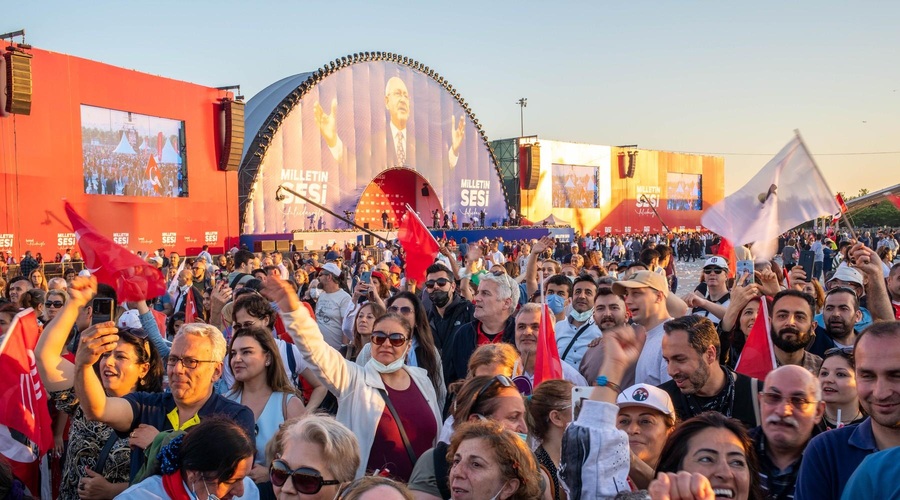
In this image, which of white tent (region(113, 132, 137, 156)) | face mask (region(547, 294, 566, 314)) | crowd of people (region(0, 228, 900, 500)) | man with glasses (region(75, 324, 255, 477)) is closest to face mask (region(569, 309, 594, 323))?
crowd of people (region(0, 228, 900, 500))

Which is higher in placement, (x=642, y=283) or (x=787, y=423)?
(x=642, y=283)

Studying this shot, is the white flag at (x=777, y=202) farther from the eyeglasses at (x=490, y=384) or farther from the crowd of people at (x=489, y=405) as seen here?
the eyeglasses at (x=490, y=384)

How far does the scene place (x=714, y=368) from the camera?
13.3 ft

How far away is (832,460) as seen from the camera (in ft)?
Answer: 9.36

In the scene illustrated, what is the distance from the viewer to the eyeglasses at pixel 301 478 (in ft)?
9.72

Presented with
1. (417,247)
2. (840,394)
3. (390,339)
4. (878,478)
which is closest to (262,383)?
(390,339)

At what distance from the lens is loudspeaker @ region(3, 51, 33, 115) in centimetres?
2027

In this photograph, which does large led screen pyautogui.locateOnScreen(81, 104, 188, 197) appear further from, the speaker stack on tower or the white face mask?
the white face mask

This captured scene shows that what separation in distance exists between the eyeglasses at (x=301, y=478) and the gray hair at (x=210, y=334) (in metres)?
1.11

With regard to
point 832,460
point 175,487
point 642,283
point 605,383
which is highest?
point 642,283

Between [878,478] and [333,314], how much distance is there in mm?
6625

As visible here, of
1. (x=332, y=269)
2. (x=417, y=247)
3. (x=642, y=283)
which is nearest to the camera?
(x=642, y=283)

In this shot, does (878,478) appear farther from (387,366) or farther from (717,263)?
(717,263)

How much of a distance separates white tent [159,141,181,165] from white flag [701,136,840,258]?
23295 millimetres
